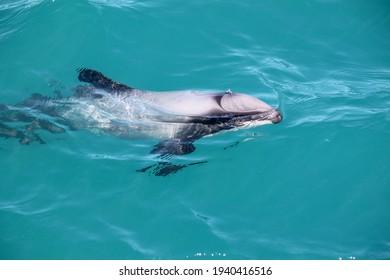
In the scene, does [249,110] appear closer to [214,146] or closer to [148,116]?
[214,146]

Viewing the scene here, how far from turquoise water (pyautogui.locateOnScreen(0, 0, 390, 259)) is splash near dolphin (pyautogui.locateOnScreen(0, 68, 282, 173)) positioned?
32cm

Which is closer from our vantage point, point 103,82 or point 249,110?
point 249,110

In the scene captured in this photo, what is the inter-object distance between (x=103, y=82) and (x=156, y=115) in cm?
184

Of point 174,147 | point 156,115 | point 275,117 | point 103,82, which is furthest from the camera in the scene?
point 103,82

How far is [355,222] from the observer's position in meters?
10.4

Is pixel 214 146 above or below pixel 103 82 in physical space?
below

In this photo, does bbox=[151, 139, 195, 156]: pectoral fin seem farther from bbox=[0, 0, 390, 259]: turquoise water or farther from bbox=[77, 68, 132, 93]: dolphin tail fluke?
bbox=[77, 68, 132, 93]: dolphin tail fluke

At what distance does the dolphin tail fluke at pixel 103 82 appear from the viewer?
12.6m

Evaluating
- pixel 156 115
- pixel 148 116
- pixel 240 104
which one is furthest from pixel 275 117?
pixel 148 116

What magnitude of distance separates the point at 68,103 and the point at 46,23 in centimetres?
458

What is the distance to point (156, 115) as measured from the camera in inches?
476

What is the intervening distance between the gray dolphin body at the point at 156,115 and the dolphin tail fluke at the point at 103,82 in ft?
0.32

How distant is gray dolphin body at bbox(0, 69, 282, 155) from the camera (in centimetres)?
1180
